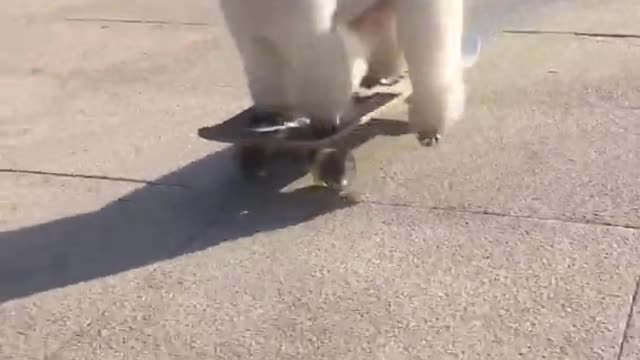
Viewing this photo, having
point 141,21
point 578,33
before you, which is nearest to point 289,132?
point 578,33

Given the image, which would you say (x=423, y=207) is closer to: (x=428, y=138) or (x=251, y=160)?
(x=428, y=138)

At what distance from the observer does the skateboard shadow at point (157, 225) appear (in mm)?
4188

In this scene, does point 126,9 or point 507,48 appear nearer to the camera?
point 507,48

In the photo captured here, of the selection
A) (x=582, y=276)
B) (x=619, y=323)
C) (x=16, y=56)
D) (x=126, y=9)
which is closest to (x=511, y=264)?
(x=582, y=276)

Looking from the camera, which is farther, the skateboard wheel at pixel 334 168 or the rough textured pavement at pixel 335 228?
the skateboard wheel at pixel 334 168

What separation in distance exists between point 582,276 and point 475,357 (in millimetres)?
602

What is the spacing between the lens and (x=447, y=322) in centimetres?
359

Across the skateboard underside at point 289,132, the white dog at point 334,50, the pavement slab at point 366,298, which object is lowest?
the pavement slab at point 366,298

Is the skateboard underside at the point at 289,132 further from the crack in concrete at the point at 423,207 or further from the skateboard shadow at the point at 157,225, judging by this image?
the crack in concrete at the point at 423,207

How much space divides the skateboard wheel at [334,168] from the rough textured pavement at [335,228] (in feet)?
0.22

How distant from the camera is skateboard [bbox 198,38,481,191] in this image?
174 inches

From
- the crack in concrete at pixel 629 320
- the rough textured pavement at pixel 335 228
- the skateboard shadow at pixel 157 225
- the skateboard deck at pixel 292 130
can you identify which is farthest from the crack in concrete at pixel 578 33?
the crack in concrete at pixel 629 320

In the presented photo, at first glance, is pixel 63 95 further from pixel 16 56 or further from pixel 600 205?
pixel 600 205

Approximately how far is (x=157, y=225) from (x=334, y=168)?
73 cm
